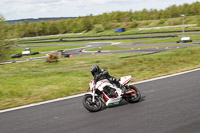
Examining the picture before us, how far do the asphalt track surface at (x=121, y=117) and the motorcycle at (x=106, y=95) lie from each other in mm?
205

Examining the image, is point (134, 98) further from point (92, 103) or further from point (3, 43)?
point (3, 43)

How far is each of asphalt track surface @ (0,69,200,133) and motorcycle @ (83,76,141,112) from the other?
0.20 m

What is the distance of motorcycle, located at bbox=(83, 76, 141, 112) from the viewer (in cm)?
796

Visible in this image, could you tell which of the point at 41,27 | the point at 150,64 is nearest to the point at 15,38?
the point at 150,64

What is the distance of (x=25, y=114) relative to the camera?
825cm

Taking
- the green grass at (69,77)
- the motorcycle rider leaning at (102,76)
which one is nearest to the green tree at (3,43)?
the green grass at (69,77)

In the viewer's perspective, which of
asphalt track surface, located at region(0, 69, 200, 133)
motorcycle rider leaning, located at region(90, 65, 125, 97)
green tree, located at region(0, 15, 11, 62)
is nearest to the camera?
asphalt track surface, located at region(0, 69, 200, 133)

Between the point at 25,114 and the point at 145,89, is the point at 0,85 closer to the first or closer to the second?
the point at 25,114

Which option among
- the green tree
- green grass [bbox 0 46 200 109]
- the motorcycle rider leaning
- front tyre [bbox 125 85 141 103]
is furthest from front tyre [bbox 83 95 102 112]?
the green tree

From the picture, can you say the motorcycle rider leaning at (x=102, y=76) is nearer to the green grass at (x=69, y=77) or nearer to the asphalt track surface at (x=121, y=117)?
the asphalt track surface at (x=121, y=117)

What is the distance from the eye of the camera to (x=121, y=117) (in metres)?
7.13

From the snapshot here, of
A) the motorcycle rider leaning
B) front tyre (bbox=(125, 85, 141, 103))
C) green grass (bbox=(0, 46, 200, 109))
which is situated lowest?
green grass (bbox=(0, 46, 200, 109))

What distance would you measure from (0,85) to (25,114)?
194 inches

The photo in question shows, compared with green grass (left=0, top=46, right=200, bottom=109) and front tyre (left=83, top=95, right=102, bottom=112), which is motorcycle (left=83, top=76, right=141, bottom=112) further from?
green grass (left=0, top=46, right=200, bottom=109)
